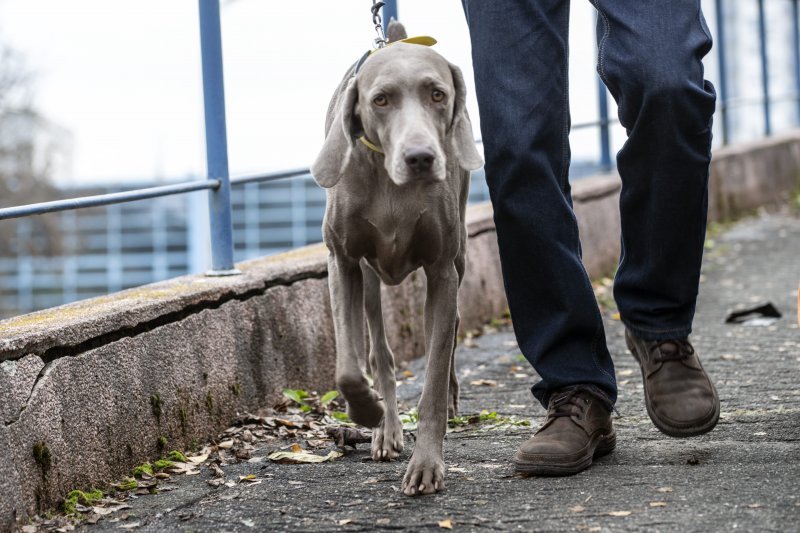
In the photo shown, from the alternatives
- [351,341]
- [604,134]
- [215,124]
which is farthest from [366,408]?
[604,134]

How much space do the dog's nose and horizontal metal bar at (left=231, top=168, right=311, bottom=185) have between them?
135 centimetres

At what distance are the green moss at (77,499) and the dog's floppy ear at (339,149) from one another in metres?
0.88

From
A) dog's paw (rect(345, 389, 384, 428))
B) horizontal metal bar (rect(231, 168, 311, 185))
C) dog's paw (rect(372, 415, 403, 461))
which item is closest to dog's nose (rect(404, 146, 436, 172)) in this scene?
dog's paw (rect(345, 389, 384, 428))

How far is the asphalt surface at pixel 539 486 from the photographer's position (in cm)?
233

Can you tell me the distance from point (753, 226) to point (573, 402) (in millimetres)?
6603

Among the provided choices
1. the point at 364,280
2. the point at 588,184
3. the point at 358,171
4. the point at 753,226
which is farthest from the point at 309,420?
the point at 753,226

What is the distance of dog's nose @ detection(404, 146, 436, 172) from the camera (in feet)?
8.21

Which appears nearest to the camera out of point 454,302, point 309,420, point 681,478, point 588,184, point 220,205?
point 681,478

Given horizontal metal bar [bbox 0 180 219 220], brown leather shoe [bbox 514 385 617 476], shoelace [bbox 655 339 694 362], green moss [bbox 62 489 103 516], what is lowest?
green moss [bbox 62 489 103 516]

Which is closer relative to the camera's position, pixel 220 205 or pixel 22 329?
pixel 22 329

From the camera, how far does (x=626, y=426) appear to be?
317cm

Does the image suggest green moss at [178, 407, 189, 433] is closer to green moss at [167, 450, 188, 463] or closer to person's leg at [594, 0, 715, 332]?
green moss at [167, 450, 188, 463]

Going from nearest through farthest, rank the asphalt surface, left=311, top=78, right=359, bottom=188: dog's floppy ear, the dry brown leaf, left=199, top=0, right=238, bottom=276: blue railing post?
1. the asphalt surface
2. left=311, top=78, right=359, bottom=188: dog's floppy ear
3. left=199, top=0, right=238, bottom=276: blue railing post
4. the dry brown leaf

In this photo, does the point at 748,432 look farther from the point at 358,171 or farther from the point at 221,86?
the point at 221,86
